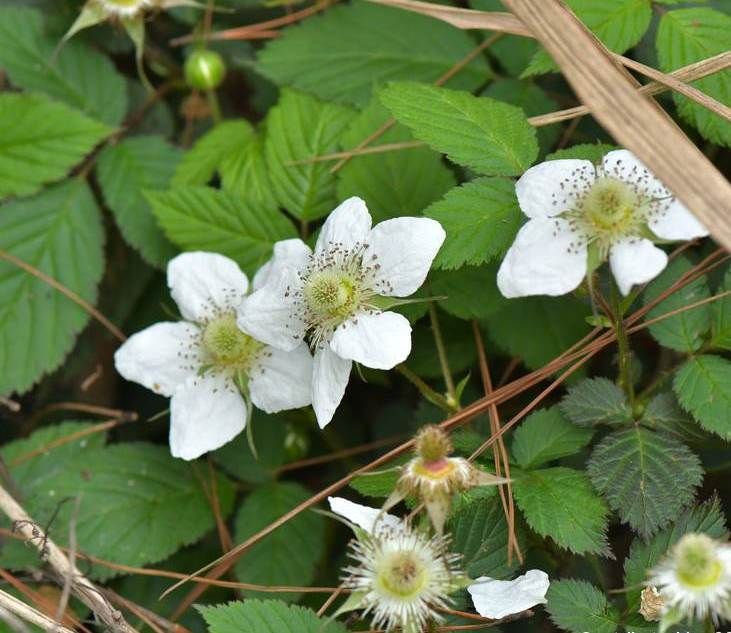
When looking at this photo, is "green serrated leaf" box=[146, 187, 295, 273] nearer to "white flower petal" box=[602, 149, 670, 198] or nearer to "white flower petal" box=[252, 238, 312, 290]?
"white flower petal" box=[252, 238, 312, 290]

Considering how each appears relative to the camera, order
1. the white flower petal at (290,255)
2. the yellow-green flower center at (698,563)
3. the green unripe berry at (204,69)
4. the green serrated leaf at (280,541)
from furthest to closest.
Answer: the green unripe berry at (204,69) < the green serrated leaf at (280,541) < the white flower petal at (290,255) < the yellow-green flower center at (698,563)

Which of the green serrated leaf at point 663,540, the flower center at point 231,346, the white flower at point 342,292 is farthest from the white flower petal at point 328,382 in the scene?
the green serrated leaf at point 663,540

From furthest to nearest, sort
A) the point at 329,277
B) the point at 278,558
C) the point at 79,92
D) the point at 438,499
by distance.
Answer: the point at 79,92
the point at 278,558
the point at 329,277
the point at 438,499

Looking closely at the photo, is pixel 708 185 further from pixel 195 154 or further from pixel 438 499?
pixel 195 154

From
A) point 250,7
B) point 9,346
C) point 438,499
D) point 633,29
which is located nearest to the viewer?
point 438,499

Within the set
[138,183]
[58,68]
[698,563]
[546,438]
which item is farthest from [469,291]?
[58,68]

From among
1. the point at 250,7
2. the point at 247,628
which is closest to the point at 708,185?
the point at 247,628

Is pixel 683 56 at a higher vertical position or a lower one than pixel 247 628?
higher

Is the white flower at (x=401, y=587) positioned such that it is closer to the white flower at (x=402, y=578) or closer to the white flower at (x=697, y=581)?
the white flower at (x=402, y=578)
